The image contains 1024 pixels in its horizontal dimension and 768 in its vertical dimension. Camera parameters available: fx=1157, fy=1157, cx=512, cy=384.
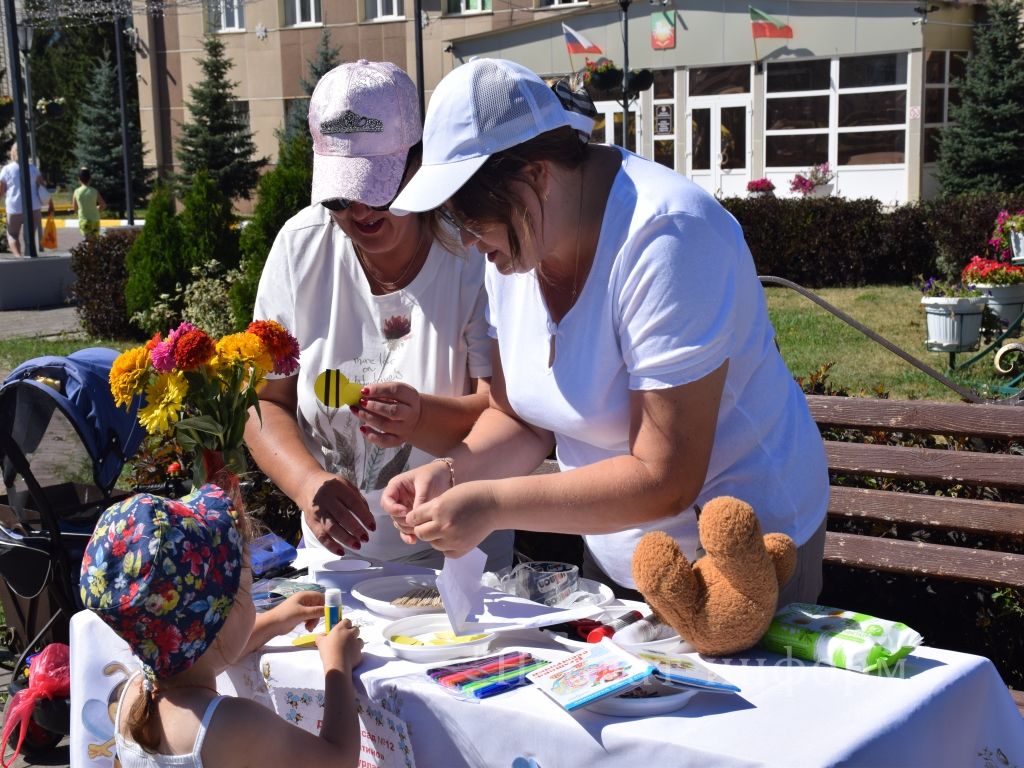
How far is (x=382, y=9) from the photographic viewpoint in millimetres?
32719

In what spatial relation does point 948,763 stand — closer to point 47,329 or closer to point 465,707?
point 465,707

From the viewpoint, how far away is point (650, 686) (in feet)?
5.76

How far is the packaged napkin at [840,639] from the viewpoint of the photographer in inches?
70.7

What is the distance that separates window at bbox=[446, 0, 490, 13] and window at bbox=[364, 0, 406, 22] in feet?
7.77

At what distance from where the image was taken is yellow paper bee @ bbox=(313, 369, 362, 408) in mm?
2451

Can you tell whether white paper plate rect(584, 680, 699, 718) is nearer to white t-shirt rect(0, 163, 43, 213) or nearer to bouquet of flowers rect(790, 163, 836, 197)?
white t-shirt rect(0, 163, 43, 213)

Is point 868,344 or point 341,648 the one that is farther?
point 868,344

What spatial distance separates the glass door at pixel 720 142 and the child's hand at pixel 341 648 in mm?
23547

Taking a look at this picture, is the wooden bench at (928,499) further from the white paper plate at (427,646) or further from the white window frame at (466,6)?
the white window frame at (466,6)

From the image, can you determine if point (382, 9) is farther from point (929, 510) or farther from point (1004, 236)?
point (929, 510)

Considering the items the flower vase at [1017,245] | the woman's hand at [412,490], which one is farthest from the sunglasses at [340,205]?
the flower vase at [1017,245]

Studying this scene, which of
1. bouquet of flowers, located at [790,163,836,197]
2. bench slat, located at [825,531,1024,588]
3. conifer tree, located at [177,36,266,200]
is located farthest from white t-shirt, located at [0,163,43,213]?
bench slat, located at [825,531,1024,588]

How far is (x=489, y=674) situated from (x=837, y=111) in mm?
23735

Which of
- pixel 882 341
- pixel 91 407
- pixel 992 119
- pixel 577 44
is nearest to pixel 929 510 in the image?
pixel 882 341
